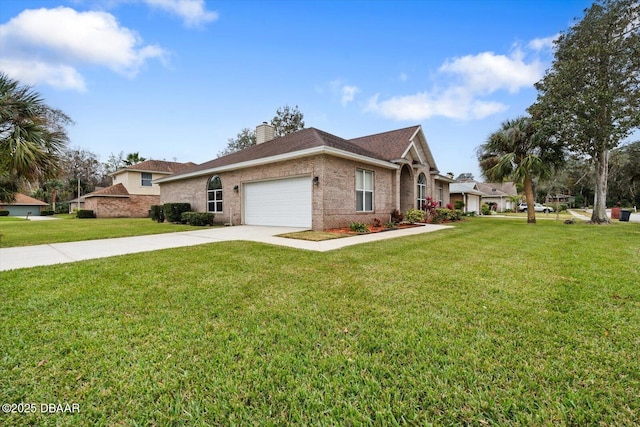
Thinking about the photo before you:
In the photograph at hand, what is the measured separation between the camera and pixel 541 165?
16250 millimetres

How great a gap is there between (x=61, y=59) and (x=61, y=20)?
2660mm

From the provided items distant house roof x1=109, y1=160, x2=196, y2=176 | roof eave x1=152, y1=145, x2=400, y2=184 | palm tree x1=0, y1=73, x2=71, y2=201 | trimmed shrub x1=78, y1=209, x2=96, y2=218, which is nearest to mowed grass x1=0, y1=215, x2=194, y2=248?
palm tree x1=0, y1=73, x2=71, y2=201

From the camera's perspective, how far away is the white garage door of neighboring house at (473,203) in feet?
108

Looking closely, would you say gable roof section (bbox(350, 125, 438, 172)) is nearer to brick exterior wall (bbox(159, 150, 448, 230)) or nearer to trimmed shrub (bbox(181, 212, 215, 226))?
brick exterior wall (bbox(159, 150, 448, 230))

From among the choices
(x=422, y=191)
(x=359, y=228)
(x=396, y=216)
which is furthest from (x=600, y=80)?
(x=359, y=228)

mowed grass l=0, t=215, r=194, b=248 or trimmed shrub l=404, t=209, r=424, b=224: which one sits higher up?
trimmed shrub l=404, t=209, r=424, b=224

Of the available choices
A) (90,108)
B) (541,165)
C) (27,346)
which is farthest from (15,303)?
(541,165)

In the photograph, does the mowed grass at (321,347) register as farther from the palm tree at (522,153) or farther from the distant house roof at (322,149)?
the palm tree at (522,153)

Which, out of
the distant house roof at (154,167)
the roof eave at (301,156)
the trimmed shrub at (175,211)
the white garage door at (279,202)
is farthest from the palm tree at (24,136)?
the distant house roof at (154,167)

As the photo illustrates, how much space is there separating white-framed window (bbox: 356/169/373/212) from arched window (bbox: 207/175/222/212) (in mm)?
8277

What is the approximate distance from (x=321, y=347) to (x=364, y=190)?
37.4 ft

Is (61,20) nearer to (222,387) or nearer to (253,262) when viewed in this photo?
(253,262)

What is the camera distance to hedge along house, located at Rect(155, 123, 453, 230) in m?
11.5

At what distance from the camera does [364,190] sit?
13477 mm
